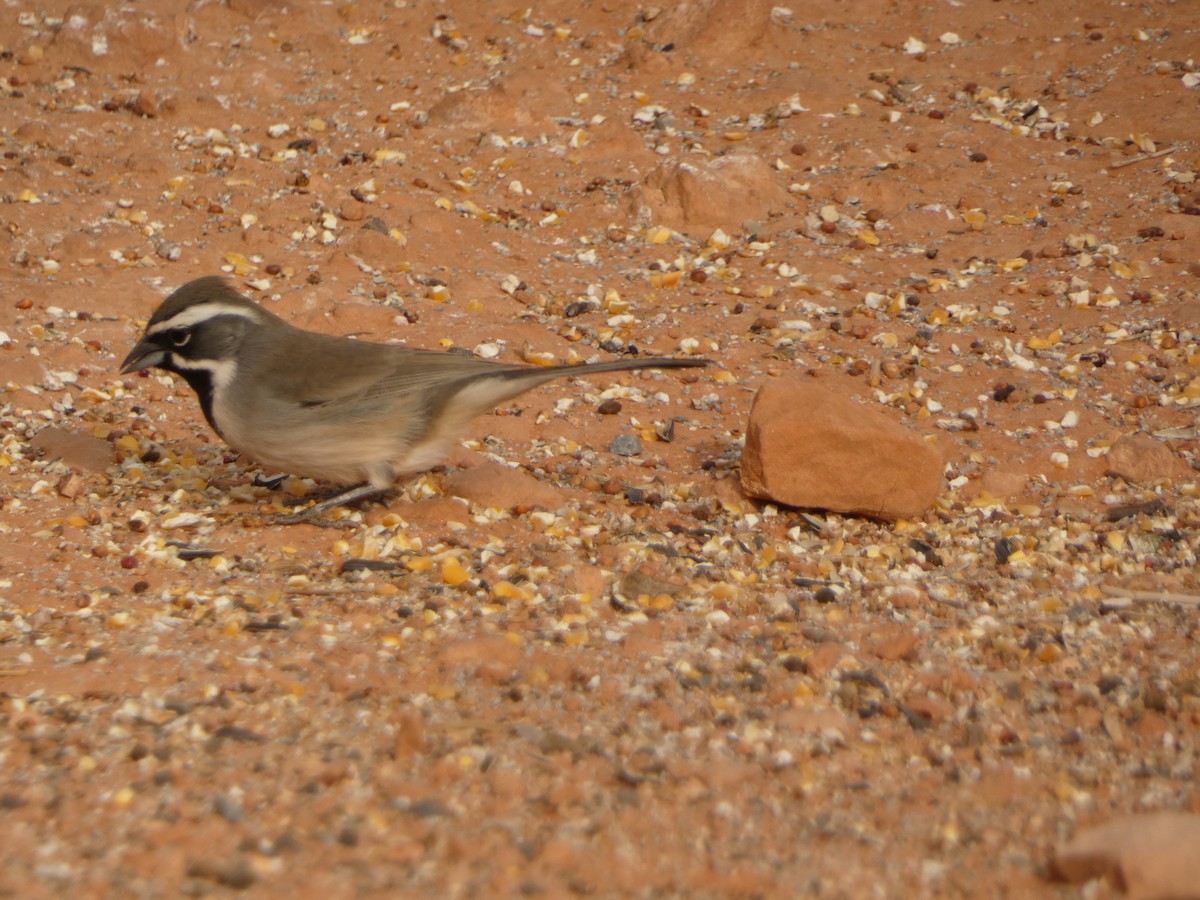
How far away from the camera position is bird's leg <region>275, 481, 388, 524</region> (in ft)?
18.6

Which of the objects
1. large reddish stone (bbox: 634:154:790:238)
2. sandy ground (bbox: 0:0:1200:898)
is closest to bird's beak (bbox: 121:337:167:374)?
sandy ground (bbox: 0:0:1200:898)

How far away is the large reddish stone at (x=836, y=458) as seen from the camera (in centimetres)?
552

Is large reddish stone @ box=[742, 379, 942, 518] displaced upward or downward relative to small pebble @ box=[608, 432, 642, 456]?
upward

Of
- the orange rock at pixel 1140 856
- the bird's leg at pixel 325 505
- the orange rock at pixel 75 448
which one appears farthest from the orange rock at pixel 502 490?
the orange rock at pixel 1140 856

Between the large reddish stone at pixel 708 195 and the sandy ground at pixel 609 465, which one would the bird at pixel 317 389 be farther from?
the large reddish stone at pixel 708 195

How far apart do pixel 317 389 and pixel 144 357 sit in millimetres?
797

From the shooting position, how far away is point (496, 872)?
3.06 meters

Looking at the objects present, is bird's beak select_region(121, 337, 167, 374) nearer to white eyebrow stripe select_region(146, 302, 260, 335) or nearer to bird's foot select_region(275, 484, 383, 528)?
white eyebrow stripe select_region(146, 302, 260, 335)

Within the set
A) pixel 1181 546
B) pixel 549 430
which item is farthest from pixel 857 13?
pixel 1181 546

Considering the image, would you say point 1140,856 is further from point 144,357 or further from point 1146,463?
point 144,357

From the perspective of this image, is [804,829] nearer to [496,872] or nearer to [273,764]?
[496,872]

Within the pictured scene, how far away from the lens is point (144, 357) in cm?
578

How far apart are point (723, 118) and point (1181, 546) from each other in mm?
5252

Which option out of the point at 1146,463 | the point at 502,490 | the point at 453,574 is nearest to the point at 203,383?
the point at 502,490
